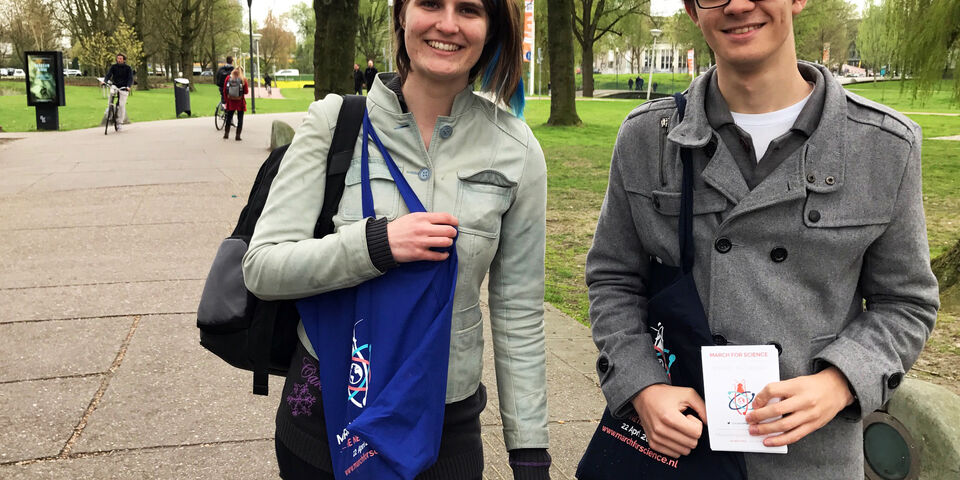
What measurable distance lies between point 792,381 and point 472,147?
0.89m

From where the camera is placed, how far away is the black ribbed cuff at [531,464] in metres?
2.11

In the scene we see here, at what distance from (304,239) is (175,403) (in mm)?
2847

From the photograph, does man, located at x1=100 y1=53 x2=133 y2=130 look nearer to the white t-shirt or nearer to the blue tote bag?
the blue tote bag

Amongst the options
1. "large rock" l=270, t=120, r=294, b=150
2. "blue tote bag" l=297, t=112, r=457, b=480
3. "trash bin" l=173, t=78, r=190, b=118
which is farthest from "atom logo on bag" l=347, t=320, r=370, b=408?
"trash bin" l=173, t=78, r=190, b=118

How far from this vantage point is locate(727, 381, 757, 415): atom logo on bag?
66.6 inches

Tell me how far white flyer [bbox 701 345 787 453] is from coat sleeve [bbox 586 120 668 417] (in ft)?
0.56

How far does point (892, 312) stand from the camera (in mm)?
1766

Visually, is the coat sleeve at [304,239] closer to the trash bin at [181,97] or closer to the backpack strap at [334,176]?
the backpack strap at [334,176]

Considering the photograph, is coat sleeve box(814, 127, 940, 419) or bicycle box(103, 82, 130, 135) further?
bicycle box(103, 82, 130, 135)

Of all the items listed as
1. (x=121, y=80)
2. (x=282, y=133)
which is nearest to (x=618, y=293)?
(x=282, y=133)

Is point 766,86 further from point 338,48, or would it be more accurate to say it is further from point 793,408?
A: point 338,48

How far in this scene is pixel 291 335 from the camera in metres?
2.13

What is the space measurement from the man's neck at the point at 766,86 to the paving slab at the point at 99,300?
499 cm

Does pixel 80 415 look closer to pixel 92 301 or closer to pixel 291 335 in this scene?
pixel 92 301
